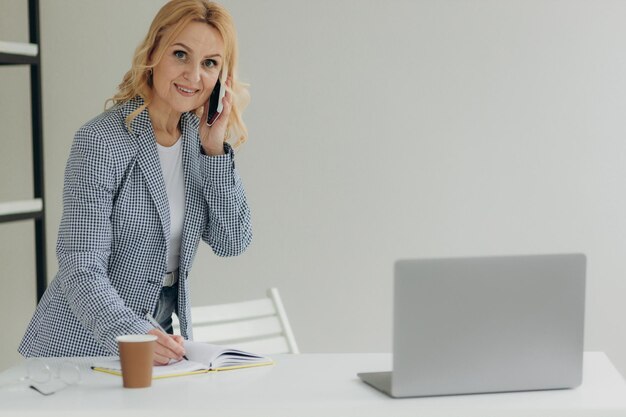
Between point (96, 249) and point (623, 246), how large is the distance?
2418 mm

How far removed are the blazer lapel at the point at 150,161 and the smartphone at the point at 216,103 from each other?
0.15 m

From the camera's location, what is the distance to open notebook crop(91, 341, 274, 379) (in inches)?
73.8

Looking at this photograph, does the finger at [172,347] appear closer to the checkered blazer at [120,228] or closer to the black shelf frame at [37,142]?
the checkered blazer at [120,228]

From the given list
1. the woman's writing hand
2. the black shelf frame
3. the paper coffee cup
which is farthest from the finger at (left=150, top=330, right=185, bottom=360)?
→ the black shelf frame

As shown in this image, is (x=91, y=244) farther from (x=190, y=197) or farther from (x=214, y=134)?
(x=214, y=134)

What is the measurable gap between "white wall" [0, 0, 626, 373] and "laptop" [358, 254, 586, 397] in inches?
82.9

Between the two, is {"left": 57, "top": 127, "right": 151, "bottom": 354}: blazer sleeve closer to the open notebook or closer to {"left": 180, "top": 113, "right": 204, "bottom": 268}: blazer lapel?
the open notebook

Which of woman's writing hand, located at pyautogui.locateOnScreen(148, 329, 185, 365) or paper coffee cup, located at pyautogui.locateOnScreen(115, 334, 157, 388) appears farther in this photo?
woman's writing hand, located at pyautogui.locateOnScreen(148, 329, 185, 365)

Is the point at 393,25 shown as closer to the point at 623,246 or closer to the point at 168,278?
the point at 623,246

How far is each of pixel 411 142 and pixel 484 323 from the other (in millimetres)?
2190

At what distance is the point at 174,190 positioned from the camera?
2.31 meters

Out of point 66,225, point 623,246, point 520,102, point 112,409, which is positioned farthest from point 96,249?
point 623,246

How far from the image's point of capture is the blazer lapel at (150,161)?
2.21 meters

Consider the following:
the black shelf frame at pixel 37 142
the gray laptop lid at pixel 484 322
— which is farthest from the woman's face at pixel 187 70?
the black shelf frame at pixel 37 142
